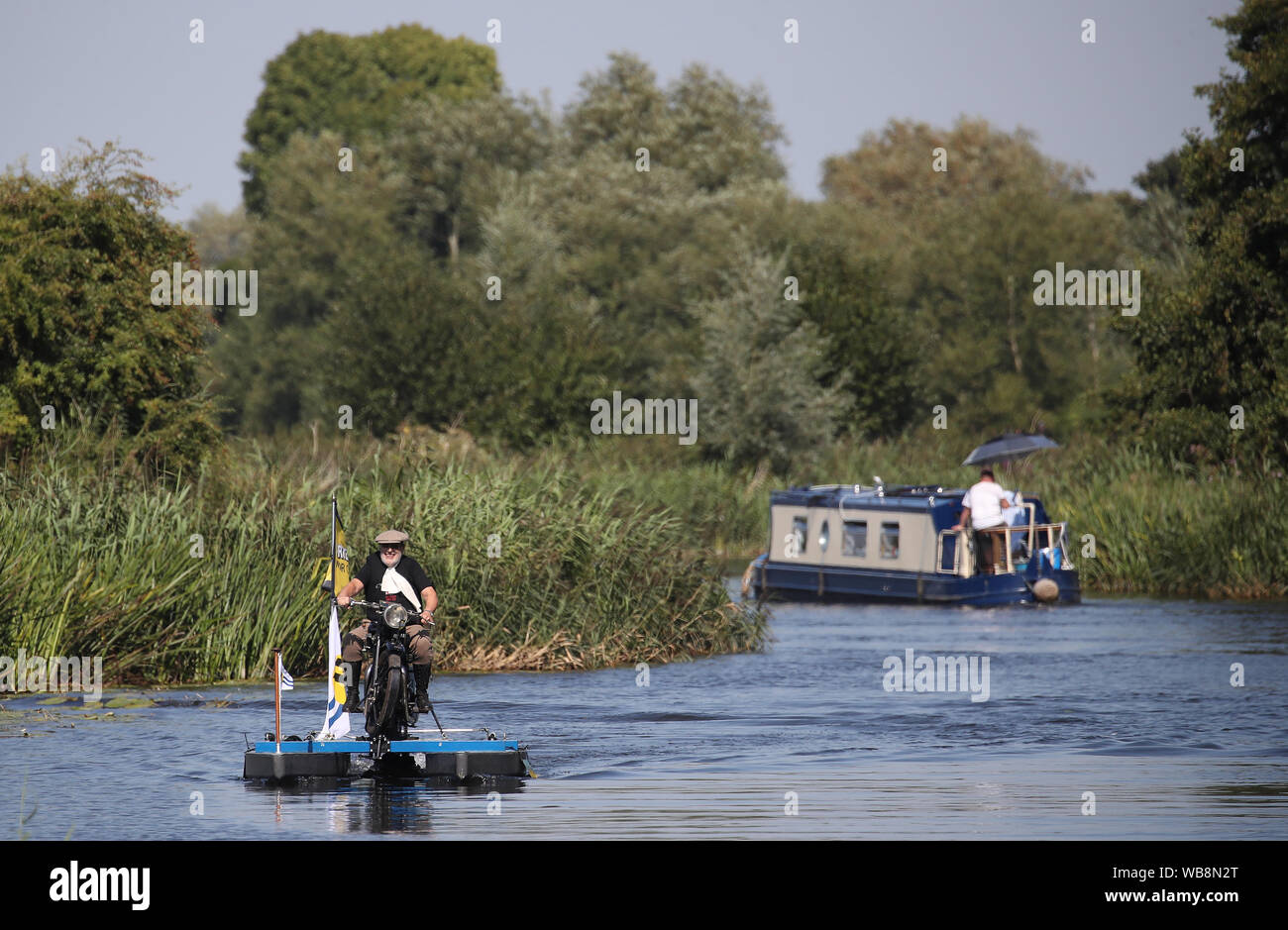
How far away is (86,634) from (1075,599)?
18.4 m

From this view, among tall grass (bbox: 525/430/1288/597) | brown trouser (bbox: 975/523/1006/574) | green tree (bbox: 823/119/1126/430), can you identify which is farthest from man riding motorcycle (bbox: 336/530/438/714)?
green tree (bbox: 823/119/1126/430)

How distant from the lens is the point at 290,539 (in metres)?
22.9

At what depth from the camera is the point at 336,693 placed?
15828mm

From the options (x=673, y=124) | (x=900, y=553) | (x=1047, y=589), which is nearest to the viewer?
(x=1047, y=589)

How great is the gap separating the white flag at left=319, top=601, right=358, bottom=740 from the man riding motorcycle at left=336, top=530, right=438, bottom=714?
9 centimetres

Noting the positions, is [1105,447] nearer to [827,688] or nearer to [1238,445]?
[1238,445]

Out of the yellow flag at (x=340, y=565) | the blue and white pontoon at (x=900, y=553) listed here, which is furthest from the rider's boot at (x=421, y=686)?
the blue and white pontoon at (x=900, y=553)

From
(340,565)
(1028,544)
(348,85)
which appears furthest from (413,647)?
(348,85)

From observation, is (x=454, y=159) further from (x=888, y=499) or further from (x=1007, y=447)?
(x=1007, y=447)

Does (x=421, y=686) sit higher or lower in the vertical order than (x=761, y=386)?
lower

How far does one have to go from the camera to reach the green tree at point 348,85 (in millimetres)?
94000

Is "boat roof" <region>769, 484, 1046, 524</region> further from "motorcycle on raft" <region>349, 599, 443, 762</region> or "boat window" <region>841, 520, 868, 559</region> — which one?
"motorcycle on raft" <region>349, 599, 443, 762</region>

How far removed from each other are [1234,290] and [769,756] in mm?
28152
